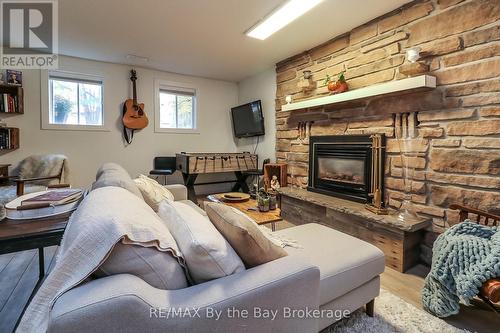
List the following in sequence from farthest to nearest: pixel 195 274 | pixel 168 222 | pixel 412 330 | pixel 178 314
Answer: pixel 412 330, pixel 168 222, pixel 195 274, pixel 178 314

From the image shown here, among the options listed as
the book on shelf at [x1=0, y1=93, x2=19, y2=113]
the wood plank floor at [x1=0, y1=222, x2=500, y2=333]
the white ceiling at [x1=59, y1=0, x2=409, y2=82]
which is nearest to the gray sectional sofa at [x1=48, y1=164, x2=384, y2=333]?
the wood plank floor at [x1=0, y1=222, x2=500, y2=333]

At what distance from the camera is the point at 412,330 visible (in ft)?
4.77

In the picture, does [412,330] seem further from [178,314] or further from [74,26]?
[74,26]

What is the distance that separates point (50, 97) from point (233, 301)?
14.6 feet

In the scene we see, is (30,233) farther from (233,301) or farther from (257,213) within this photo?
(257,213)

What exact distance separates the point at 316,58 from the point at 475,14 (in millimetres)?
1752

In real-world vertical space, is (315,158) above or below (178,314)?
above

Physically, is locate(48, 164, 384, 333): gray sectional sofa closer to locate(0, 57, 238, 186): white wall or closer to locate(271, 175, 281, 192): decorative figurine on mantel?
locate(271, 175, 281, 192): decorative figurine on mantel

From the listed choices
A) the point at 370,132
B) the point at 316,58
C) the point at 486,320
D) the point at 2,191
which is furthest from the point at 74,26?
the point at 486,320

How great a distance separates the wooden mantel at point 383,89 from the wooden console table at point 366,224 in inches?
45.2

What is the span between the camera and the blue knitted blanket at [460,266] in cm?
136

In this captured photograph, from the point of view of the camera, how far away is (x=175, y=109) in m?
4.93

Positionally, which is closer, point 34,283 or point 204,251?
point 204,251

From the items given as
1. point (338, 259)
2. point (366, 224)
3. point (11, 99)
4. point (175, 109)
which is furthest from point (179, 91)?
point (338, 259)
